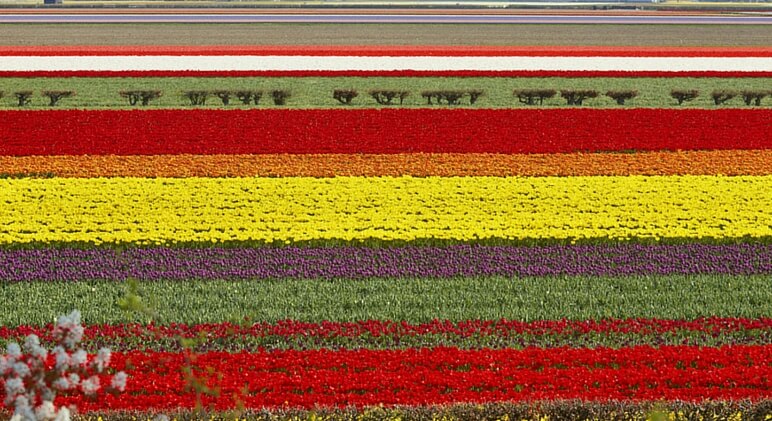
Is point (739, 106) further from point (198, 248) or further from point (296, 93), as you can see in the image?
point (198, 248)

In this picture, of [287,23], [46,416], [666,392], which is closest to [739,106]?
[666,392]

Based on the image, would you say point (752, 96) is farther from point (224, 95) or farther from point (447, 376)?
point (447, 376)

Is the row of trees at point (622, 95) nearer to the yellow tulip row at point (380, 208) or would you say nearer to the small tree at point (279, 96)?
the small tree at point (279, 96)

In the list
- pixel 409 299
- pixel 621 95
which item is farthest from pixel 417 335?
pixel 621 95

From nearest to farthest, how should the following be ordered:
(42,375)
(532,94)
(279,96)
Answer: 1. (42,375)
2. (279,96)
3. (532,94)

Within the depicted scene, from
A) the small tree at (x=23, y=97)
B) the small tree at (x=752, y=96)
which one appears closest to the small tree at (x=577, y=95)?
the small tree at (x=752, y=96)

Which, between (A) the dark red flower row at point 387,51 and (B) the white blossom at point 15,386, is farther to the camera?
(A) the dark red flower row at point 387,51

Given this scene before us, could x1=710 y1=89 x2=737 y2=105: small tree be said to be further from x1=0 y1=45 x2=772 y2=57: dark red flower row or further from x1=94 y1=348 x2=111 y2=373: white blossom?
x1=94 y1=348 x2=111 y2=373: white blossom
